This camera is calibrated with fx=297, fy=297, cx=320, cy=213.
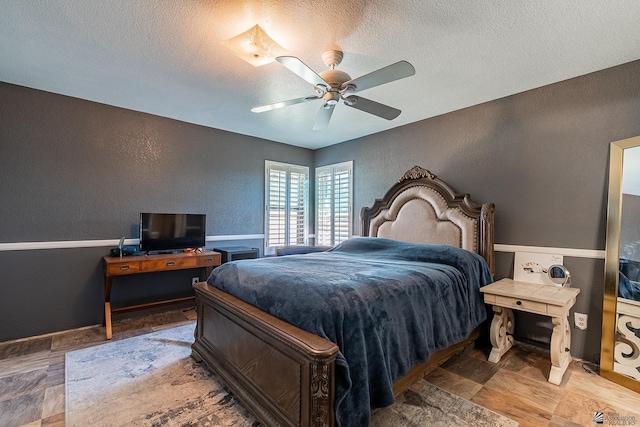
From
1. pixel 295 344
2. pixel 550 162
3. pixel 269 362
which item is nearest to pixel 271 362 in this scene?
pixel 269 362

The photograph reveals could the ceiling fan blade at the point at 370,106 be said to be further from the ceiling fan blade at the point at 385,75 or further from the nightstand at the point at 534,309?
the nightstand at the point at 534,309

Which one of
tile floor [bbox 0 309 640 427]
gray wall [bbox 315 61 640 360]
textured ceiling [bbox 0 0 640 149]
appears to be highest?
textured ceiling [bbox 0 0 640 149]

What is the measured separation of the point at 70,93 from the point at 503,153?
461 centimetres

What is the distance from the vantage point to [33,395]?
2.10 meters

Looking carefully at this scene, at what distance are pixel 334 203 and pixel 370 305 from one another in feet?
11.2

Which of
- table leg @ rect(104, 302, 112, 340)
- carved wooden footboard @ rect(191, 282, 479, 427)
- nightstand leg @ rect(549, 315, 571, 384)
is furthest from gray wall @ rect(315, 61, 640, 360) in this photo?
table leg @ rect(104, 302, 112, 340)

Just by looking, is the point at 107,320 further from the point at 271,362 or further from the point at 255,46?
the point at 255,46

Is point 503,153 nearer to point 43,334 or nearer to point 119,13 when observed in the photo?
point 119,13

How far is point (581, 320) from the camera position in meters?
2.62

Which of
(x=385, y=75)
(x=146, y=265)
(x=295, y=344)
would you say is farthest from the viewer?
(x=146, y=265)

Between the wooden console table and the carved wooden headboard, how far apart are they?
7.09 feet

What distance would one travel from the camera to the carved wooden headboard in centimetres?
309

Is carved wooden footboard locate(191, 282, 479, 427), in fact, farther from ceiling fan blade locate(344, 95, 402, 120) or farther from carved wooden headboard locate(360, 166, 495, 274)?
ceiling fan blade locate(344, 95, 402, 120)

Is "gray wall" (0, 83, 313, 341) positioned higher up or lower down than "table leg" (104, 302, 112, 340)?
higher up
